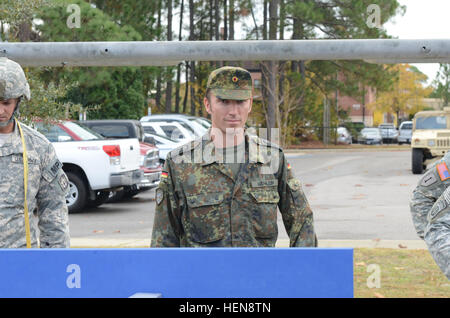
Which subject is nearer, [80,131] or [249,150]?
[249,150]

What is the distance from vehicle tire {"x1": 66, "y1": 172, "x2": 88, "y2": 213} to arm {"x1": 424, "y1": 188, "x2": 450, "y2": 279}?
31.4ft

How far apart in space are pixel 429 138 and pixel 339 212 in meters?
8.06

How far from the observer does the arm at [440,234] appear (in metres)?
2.31

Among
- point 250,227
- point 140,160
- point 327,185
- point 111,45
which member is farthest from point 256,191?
point 327,185

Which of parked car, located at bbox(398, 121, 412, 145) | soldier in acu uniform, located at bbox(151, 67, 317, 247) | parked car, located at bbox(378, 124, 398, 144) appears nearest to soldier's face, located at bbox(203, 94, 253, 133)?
soldier in acu uniform, located at bbox(151, 67, 317, 247)

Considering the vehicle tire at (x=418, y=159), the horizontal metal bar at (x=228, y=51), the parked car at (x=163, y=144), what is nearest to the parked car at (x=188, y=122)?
the parked car at (x=163, y=144)

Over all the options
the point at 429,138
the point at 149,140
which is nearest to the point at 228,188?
the point at 149,140

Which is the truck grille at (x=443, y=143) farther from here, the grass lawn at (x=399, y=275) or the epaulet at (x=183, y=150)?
the epaulet at (x=183, y=150)

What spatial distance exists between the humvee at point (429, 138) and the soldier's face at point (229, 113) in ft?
52.8

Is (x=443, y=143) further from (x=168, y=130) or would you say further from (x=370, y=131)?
(x=370, y=131)

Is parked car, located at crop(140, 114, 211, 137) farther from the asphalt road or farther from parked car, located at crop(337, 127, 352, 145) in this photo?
parked car, located at crop(337, 127, 352, 145)

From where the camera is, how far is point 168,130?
59.0ft

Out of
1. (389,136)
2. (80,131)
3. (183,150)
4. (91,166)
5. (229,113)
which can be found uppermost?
(229,113)
